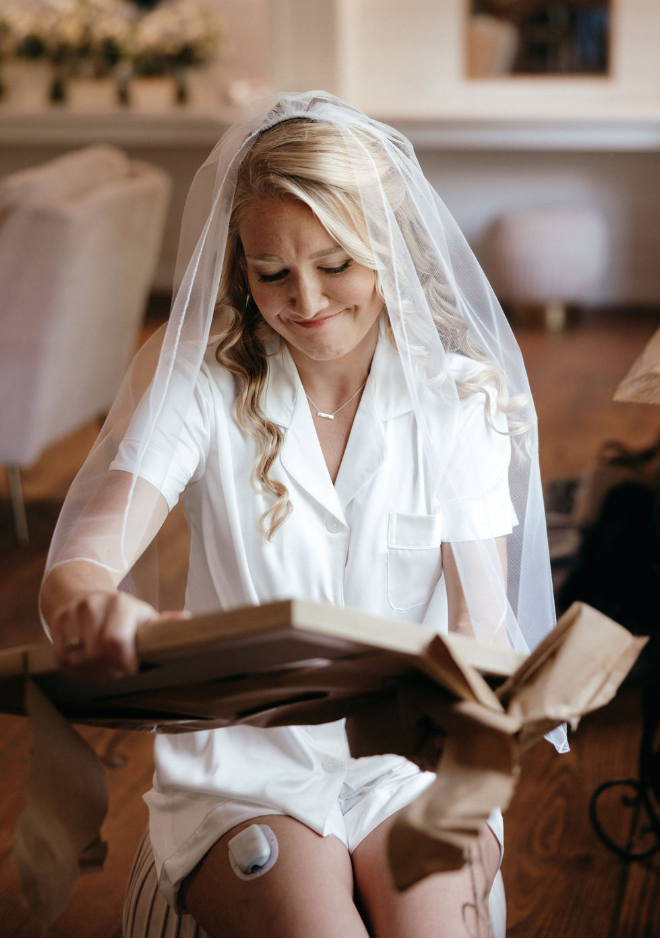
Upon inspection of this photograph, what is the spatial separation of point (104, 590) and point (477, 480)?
466 mm

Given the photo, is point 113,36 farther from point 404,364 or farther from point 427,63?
point 404,364

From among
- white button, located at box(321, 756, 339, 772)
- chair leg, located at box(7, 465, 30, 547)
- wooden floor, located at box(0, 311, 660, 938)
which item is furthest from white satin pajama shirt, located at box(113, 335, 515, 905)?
chair leg, located at box(7, 465, 30, 547)

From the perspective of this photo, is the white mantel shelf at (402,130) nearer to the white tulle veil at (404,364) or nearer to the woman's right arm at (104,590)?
the white tulle veil at (404,364)

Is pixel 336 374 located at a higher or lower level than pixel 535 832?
higher

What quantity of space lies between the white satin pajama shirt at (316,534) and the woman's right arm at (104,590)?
55 millimetres

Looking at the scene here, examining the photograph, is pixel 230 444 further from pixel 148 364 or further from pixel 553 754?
pixel 553 754

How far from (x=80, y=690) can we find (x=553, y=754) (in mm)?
1331

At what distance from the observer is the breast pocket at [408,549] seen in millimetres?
1189

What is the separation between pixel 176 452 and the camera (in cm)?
114

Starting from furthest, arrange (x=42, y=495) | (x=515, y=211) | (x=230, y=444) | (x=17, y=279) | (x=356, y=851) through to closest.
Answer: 1. (x=515, y=211)
2. (x=42, y=495)
3. (x=17, y=279)
4. (x=230, y=444)
5. (x=356, y=851)

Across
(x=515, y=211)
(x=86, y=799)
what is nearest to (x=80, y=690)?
(x=86, y=799)

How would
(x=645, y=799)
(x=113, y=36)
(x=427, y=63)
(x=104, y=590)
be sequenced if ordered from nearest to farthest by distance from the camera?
1. (x=104, y=590)
2. (x=645, y=799)
3. (x=427, y=63)
4. (x=113, y=36)

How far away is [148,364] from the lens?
3.82ft

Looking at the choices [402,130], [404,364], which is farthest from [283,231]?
[402,130]
